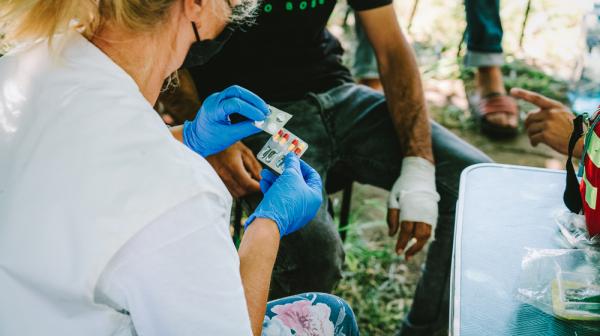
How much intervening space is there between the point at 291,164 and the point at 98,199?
0.57 metres

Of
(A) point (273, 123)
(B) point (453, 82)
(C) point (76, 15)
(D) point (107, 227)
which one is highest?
(C) point (76, 15)

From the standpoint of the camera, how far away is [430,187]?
1.62 metres

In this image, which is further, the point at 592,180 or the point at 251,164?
the point at 251,164

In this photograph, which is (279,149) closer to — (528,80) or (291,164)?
(291,164)

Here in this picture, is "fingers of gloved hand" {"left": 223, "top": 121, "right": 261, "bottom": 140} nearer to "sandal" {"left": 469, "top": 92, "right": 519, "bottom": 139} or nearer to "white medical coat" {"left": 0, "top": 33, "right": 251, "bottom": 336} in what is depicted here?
"white medical coat" {"left": 0, "top": 33, "right": 251, "bottom": 336}

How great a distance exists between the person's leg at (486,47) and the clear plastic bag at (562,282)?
6.68ft

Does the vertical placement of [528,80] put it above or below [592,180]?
below

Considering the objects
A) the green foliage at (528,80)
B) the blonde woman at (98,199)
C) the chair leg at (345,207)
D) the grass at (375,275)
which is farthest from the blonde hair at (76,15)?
the green foliage at (528,80)

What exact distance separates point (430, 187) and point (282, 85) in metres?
0.53

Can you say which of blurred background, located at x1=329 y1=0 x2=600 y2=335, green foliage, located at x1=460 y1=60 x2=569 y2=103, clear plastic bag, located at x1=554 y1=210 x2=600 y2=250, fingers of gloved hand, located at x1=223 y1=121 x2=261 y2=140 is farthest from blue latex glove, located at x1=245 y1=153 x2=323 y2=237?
green foliage, located at x1=460 y1=60 x2=569 y2=103

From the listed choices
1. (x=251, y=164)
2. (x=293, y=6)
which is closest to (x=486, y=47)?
(x=293, y=6)

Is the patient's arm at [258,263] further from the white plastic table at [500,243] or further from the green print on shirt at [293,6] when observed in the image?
the green print on shirt at [293,6]

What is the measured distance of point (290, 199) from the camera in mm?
1176

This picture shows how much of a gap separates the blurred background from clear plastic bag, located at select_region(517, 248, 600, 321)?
2.49 feet
